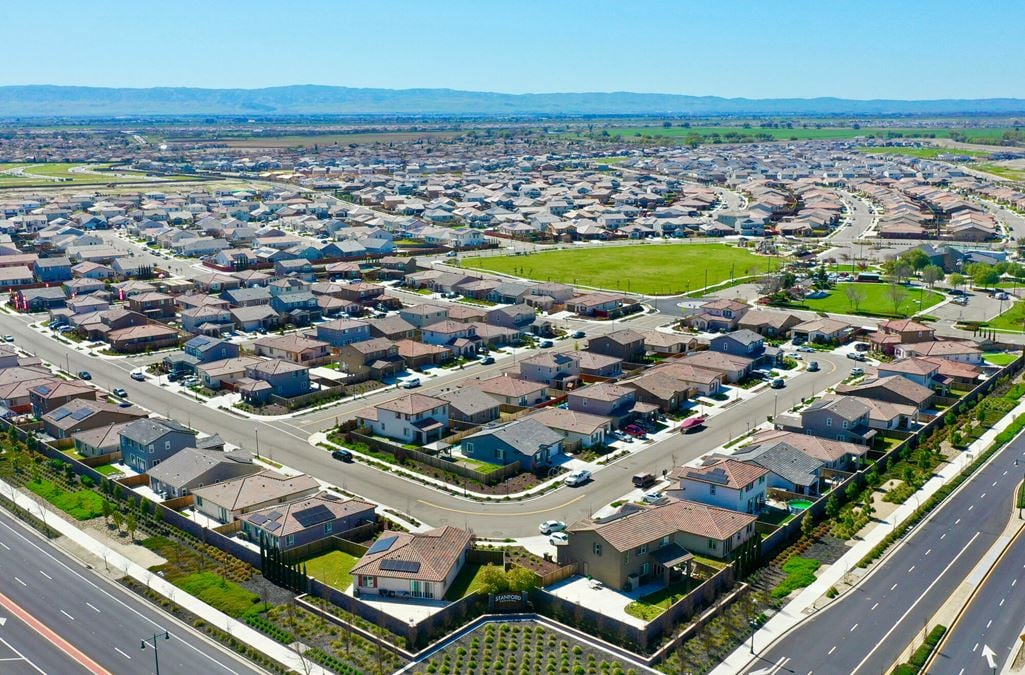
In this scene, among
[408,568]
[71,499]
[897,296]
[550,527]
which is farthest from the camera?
[897,296]

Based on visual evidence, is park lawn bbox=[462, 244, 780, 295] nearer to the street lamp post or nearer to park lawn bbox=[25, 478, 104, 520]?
park lawn bbox=[25, 478, 104, 520]

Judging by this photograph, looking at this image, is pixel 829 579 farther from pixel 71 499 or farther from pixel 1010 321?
pixel 1010 321

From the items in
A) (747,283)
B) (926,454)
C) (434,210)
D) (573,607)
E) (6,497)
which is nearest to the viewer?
(573,607)

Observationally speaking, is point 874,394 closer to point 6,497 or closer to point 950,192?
point 6,497

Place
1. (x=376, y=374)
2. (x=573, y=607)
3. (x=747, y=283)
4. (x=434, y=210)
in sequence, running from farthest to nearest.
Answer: (x=434, y=210), (x=747, y=283), (x=376, y=374), (x=573, y=607)

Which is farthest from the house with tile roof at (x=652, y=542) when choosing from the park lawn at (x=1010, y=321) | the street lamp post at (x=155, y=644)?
the park lawn at (x=1010, y=321)

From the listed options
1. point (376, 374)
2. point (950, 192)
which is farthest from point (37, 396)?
point (950, 192)

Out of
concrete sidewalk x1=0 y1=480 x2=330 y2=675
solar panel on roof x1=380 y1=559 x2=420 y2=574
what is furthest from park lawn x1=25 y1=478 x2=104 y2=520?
solar panel on roof x1=380 y1=559 x2=420 y2=574

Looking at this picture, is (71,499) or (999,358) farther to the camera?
(999,358)

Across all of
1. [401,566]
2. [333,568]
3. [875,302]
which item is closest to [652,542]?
[401,566]
